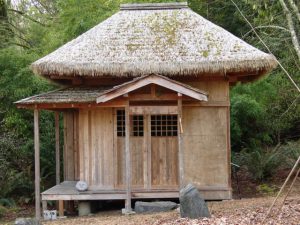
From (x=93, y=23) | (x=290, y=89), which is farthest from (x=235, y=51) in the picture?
(x=93, y=23)

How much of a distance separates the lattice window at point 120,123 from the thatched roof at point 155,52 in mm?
999

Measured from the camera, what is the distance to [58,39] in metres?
21.0

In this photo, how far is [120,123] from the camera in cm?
1393

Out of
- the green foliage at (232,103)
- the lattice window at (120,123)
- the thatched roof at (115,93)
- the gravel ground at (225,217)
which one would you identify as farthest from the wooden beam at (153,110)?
the green foliage at (232,103)

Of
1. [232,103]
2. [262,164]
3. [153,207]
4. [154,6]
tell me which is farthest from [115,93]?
[232,103]

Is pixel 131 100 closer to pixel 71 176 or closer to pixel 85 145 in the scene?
Answer: pixel 85 145

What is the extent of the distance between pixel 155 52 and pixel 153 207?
4.05m

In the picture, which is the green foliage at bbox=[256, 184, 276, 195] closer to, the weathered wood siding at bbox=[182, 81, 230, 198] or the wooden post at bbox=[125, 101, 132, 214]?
the weathered wood siding at bbox=[182, 81, 230, 198]

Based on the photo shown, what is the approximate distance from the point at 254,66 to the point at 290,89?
17.8ft

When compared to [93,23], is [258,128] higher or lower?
lower

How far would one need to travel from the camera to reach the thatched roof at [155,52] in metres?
13.5

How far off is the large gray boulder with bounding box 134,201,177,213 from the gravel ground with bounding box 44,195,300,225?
0.46 m

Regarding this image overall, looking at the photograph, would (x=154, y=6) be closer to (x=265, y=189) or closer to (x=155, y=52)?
(x=155, y=52)

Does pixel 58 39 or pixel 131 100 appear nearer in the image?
pixel 131 100
